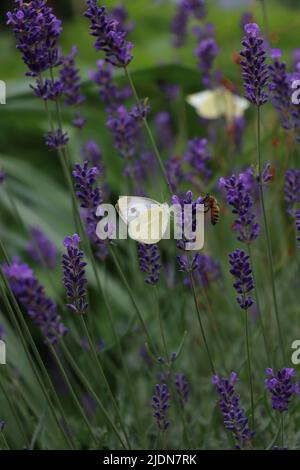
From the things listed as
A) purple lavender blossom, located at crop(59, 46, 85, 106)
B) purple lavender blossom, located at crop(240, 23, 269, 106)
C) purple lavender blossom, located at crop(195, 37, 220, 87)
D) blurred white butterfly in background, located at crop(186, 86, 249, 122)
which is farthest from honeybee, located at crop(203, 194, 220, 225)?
blurred white butterfly in background, located at crop(186, 86, 249, 122)

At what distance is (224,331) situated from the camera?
2.56m

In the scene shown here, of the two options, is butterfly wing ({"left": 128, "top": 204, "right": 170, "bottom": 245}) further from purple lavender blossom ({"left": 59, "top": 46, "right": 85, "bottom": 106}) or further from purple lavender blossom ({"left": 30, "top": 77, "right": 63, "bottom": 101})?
purple lavender blossom ({"left": 59, "top": 46, "right": 85, "bottom": 106})

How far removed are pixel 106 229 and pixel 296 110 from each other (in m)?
0.57

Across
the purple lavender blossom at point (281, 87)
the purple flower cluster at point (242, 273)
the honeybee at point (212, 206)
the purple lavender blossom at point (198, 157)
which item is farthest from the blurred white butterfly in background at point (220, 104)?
the purple flower cluster at point (242, 273)

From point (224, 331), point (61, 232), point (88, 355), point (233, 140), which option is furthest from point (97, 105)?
point (88, 355)

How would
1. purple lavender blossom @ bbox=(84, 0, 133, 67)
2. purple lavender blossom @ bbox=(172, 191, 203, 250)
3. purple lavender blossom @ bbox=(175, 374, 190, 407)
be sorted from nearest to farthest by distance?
1. purple lavender blossom @ bbox=(172, 191, 203, 250)
2. purple lavender blossom @ bbox=(84, 0, 133, 67)
3. purple lavender blossom @ bbox=(175, 374, 190, 407)

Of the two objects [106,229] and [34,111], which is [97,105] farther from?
[106,229]

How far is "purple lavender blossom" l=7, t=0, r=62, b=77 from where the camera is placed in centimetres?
153

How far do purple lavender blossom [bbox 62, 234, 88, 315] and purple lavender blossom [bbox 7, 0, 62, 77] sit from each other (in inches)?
15.8

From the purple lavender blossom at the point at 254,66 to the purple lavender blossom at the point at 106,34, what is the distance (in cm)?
26

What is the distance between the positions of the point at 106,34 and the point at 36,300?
612 mm

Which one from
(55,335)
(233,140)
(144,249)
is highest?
(233,140)
